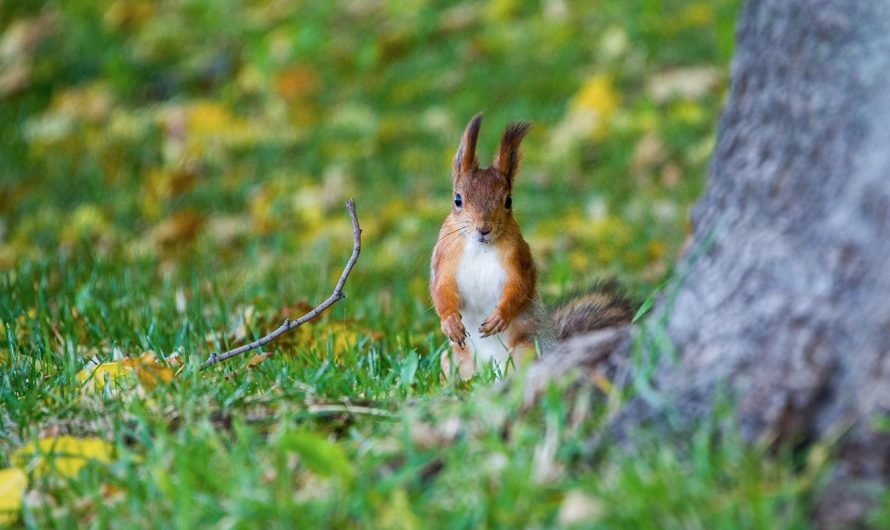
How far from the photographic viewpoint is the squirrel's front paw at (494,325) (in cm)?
287

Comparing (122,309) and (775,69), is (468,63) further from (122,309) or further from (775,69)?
(775,69)

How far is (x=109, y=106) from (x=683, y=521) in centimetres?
615

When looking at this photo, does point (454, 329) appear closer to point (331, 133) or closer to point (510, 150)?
point (510, 150)

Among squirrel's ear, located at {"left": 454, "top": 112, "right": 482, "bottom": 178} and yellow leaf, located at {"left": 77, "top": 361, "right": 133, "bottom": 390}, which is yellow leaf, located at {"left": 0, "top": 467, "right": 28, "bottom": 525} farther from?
squirrel's ear, located at {"left": 454, "top": 112, "right": 482, "bottom": 178}

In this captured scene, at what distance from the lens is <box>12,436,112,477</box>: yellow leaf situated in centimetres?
205

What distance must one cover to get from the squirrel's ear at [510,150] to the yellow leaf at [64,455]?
1291 millimetres

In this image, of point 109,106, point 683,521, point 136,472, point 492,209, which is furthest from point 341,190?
point 683,521

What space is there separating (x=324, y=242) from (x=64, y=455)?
3.19 meters

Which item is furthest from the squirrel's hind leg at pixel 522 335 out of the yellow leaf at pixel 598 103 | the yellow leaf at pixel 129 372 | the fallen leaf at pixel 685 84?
the fallen leaf at pixel 685 84

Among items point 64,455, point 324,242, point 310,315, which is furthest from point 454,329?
point 324,242

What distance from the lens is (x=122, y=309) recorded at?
11.6 ft

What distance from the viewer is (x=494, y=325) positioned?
2.87 meters

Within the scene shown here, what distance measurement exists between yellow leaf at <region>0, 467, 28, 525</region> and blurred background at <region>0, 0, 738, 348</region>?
5.35ft

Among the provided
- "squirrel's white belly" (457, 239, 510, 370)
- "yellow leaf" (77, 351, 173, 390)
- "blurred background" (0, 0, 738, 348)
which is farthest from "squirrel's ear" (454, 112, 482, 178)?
"yellow leaf" (77, 351, 173, 390)
